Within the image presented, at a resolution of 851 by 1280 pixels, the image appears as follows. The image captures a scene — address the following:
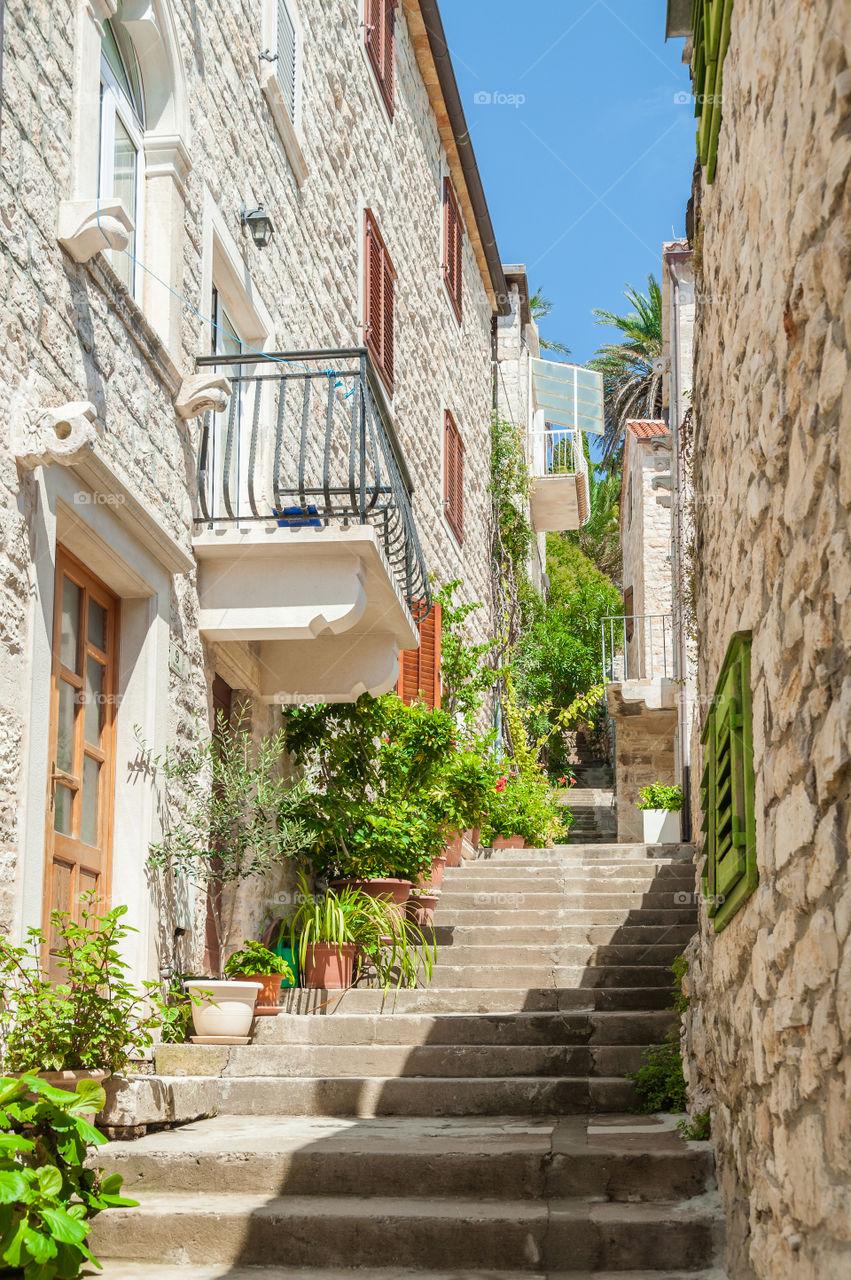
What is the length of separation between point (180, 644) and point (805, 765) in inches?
166

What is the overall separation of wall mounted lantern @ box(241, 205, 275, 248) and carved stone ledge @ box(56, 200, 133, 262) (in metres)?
2.82

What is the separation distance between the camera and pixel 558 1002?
23.7 ft

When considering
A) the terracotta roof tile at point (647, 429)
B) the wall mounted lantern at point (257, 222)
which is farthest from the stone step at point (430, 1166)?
the terracotta roof tile at point (647, 429)

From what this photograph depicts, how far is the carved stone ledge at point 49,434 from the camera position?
4.57 meters

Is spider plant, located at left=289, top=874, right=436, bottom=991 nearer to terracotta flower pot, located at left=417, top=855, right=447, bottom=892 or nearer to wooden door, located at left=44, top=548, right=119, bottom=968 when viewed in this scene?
terracotta flower pot, located at left=417, top=855, right=447, bottom=892

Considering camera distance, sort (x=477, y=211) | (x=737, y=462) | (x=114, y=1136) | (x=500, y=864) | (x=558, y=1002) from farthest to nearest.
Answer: (x=477, y=211) → (x=500, y=864) → (x=558, y=1002) → (x=114, y=1136) → (x=737, y=462)

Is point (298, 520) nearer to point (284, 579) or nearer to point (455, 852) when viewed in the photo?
point (284, 579)

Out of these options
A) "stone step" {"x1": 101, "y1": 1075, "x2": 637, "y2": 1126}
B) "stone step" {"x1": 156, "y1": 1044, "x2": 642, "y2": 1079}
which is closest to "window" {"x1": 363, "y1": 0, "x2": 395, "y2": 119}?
"stone step" {"x1": 156, "y1": 1044, "x2": 642, "y2": 1079}

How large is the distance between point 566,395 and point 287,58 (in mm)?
14959

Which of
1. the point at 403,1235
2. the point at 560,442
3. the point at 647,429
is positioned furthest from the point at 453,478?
the point at 403,1235

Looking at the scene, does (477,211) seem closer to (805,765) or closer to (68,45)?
(68,45)

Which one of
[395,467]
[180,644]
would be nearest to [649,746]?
[395,467]

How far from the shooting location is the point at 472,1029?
6.64 m

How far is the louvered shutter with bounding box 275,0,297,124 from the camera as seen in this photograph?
854cm
